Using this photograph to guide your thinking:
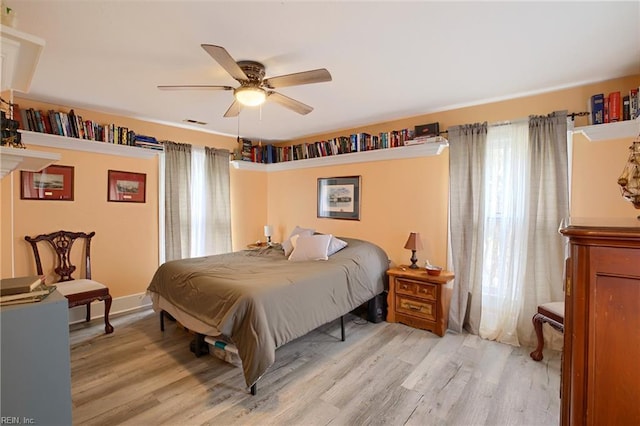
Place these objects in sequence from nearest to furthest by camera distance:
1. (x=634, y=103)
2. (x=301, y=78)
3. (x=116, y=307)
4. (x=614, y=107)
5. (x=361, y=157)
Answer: (x=301, y=78), (x=634, y=103), (x=614, y=107), (x=116, y=307), (x=361, y=157)

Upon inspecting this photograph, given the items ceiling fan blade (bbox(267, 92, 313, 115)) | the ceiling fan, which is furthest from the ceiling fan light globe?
ceiling fan blade (bbox(267, 92, 313, 115))

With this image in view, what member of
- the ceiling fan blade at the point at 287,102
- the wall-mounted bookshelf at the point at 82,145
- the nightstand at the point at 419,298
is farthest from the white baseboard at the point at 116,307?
the nightstand at the point at 419,298

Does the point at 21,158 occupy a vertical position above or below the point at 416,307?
above

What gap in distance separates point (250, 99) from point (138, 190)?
239cm

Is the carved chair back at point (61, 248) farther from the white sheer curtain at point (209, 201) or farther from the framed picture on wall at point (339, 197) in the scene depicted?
the framed picture on wall at point (339, 197)

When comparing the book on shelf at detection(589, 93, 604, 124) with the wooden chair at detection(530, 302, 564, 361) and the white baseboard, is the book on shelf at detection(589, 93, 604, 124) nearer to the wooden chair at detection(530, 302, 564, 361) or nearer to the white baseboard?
the wooden chair at detection(530, 302, 564, 361)

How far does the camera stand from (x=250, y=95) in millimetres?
2160

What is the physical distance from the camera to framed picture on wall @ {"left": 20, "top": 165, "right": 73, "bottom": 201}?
9.60 ft

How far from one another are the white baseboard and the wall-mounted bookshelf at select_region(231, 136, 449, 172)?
2284 millimetres

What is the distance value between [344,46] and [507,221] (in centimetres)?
226

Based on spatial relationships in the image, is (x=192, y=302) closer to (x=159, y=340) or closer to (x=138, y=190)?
(x=159, y=340)

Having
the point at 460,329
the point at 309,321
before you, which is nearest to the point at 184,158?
the point at 309,321

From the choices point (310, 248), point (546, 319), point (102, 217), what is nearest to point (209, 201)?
point (102, 217)

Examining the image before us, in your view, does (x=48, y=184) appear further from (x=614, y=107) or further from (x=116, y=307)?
(x=614, y=107)
